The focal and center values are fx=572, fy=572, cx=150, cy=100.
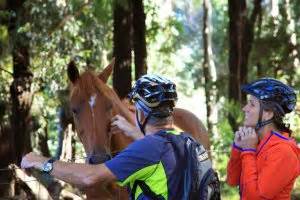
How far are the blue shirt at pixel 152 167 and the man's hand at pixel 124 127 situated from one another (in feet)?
3.87

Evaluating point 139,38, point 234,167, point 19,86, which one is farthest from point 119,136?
point 139,38

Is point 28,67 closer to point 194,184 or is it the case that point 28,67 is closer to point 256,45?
point 194,184

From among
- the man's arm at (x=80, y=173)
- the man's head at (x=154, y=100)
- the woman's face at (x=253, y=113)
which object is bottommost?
the man's arm at (x=80, y=173)

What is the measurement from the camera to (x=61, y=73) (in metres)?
12.6

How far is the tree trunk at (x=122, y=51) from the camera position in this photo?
1141cm

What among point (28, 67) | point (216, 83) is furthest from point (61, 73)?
point (216, 83)

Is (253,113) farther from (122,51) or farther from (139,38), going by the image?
(139,38)

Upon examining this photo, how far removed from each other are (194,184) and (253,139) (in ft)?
2.35

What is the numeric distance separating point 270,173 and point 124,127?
5.44 ft

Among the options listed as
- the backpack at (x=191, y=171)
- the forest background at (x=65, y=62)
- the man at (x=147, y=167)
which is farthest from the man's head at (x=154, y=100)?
the forest background at (x=65, y=62)

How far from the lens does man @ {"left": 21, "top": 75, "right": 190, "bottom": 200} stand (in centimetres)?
291

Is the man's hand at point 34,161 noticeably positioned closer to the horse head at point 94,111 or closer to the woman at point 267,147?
the woman at point 267,147

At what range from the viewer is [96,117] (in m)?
5.35

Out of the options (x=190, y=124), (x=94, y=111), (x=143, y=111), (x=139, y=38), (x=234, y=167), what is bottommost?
(x=190, y=124)
